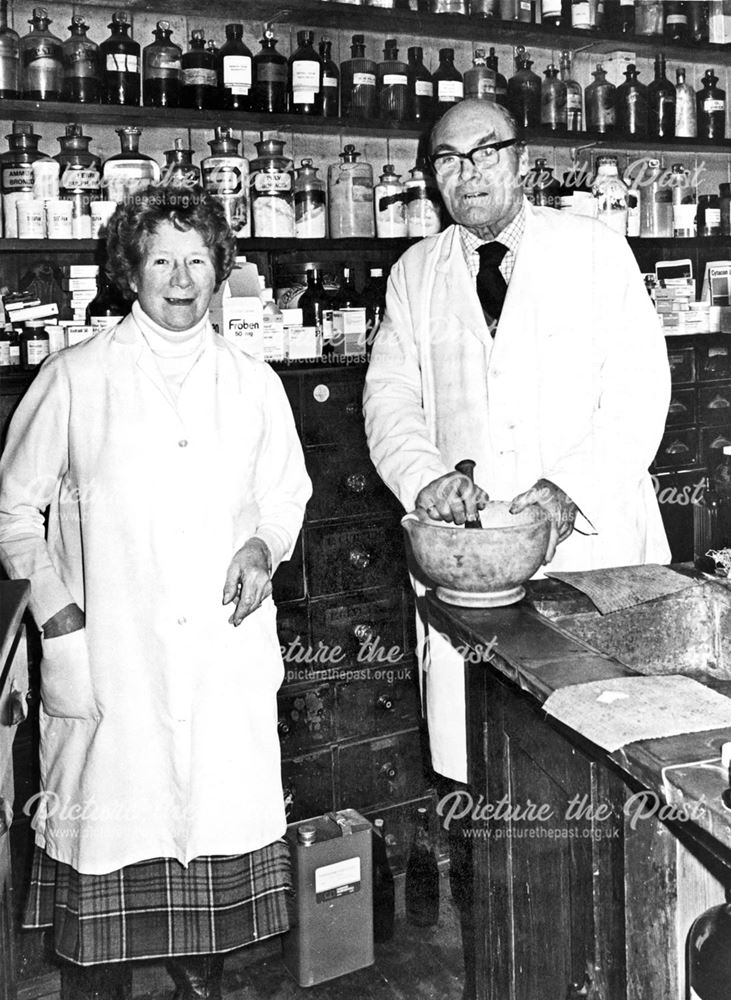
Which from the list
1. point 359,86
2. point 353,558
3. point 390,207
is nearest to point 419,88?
point 359,86

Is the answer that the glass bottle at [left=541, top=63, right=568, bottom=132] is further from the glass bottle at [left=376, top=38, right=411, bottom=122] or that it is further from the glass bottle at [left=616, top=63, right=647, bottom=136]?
the glass bottle at [left=376, top=38, right=411, bottom=122]

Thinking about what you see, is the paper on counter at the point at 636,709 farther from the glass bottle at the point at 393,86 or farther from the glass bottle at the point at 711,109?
the glass bottle at the point at 711,109

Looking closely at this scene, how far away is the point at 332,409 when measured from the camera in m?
3.14

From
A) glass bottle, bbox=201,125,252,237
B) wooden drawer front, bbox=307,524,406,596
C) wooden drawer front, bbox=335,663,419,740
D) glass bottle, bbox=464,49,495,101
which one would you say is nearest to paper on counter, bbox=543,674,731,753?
wooden drawer front, bbox=307,524,406,596

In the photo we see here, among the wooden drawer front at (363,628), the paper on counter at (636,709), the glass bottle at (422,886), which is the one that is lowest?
the glass bottle at (422,886)

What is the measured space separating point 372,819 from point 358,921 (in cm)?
48

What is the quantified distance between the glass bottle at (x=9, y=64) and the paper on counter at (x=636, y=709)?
2.32 meters

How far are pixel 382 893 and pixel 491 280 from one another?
171cm

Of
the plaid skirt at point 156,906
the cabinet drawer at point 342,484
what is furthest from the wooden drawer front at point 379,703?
the plaid skirt at point 156,906

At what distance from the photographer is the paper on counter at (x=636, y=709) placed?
4.44 ft

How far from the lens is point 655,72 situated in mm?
4062

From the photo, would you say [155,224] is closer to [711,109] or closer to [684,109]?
[684,109]

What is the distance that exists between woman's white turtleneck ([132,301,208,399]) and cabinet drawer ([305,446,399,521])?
0.81 m

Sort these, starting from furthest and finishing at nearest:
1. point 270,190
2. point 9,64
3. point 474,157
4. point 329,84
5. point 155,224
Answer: point 329,84, point 270,190, point 9,64, point 474,157, point 155,224
